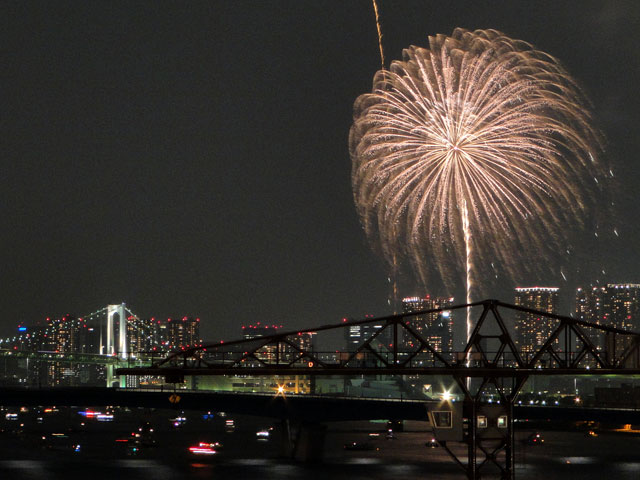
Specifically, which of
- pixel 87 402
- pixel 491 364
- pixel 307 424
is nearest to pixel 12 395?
pixel 87 402

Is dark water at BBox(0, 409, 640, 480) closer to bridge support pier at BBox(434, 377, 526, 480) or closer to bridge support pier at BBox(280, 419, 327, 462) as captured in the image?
bridge support pier at BBox(280, 419, 327, 462)

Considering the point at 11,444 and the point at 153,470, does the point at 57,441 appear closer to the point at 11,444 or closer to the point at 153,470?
the point at 11,444

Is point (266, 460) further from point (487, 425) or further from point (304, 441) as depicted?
point (487, 425)

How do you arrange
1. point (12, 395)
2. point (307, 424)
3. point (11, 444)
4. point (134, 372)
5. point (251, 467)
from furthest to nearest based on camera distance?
point (11, 444) → point (307, 424) → point (12, 395) → point (251, 467) → point (134, 372)

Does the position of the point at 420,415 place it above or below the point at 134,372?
below

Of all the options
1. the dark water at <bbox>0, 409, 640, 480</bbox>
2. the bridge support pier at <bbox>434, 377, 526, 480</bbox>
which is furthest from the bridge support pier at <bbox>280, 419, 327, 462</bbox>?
the bridge support pier at <bbox>434, 377, 526, 480</bbox>

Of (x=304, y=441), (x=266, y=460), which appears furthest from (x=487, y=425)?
(x=304, y=441)

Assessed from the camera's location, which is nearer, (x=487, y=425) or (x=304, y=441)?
(x=487, y=425)

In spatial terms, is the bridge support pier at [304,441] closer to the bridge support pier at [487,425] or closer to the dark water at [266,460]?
the dark water at [266,460]
